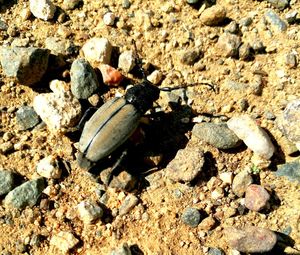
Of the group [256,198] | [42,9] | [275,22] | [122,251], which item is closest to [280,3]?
[275,22]

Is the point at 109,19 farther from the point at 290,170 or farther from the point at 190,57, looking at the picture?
the point at 290,170

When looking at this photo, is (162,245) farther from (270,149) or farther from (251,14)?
(251,14)

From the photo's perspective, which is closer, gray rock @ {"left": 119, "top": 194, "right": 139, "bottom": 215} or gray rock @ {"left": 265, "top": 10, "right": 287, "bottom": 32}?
gray rock @ {"left": 119, "top": 194, "right": 139, "bottom": 215}

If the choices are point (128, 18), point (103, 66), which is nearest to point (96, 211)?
point (103, 66)

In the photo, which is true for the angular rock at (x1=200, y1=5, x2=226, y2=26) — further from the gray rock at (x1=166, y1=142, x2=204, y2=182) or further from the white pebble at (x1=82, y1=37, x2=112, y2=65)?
the gray rock at (x1=166, y1=142, x2=204, y2=182)

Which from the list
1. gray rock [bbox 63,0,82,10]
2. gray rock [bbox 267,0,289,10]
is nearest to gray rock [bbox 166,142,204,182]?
gray rock [bbox 267,0,289,10]

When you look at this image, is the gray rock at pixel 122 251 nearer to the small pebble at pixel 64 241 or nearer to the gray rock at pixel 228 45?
the small pebble at pixel 64 241
